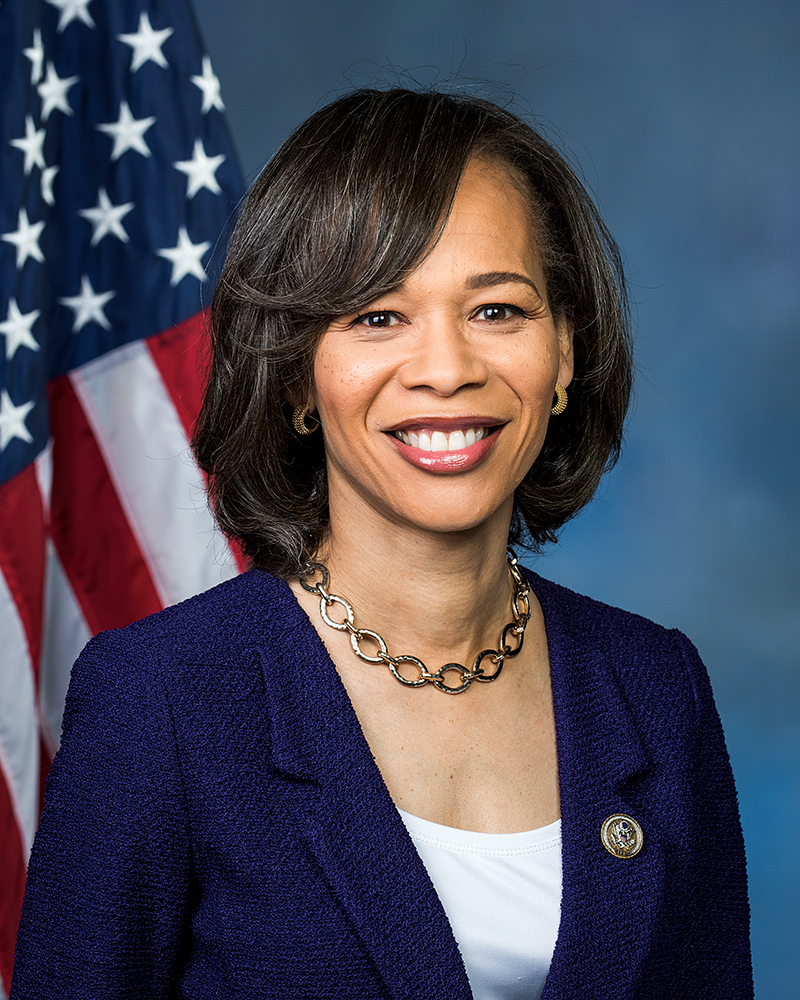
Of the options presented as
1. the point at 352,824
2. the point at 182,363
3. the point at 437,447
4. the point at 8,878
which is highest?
the point at 182,363

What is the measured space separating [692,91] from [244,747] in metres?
2.92

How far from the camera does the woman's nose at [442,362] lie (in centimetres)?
168

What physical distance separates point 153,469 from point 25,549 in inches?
15.0

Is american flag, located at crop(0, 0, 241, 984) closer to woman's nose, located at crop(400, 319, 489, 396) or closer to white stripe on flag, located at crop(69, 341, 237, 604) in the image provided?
white stripe on flag, located at crop(69, 341, 237, 604)

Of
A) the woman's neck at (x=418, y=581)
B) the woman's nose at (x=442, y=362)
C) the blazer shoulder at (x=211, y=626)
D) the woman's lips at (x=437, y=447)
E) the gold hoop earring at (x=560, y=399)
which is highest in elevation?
the gold hoop earring at (x=560, y=399)

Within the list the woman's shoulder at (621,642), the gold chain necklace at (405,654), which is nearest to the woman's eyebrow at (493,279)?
the gold chain necklace at (405,654)

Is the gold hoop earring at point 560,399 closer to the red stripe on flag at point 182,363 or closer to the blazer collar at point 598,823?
the blazer collar at point 598,823

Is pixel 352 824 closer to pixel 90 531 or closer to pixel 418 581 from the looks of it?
pixel 418 581

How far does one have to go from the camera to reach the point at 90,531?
2.94 m

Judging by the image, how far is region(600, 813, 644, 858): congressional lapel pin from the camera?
1814 millimetres

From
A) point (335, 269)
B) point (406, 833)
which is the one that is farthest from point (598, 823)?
point (335, 269)

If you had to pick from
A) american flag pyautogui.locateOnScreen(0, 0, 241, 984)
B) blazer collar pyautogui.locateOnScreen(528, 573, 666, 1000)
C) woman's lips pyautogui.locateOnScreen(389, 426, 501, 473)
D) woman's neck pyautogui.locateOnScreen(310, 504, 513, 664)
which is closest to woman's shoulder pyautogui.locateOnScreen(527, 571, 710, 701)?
blazer collar pyautogui.locateOnScreen(528, 573, 666, 1000)

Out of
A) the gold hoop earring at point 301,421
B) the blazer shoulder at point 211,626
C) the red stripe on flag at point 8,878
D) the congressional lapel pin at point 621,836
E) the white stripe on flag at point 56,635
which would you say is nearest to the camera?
the blazer shoulder at point 211,626

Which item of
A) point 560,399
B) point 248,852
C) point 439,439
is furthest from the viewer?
point 560,399
